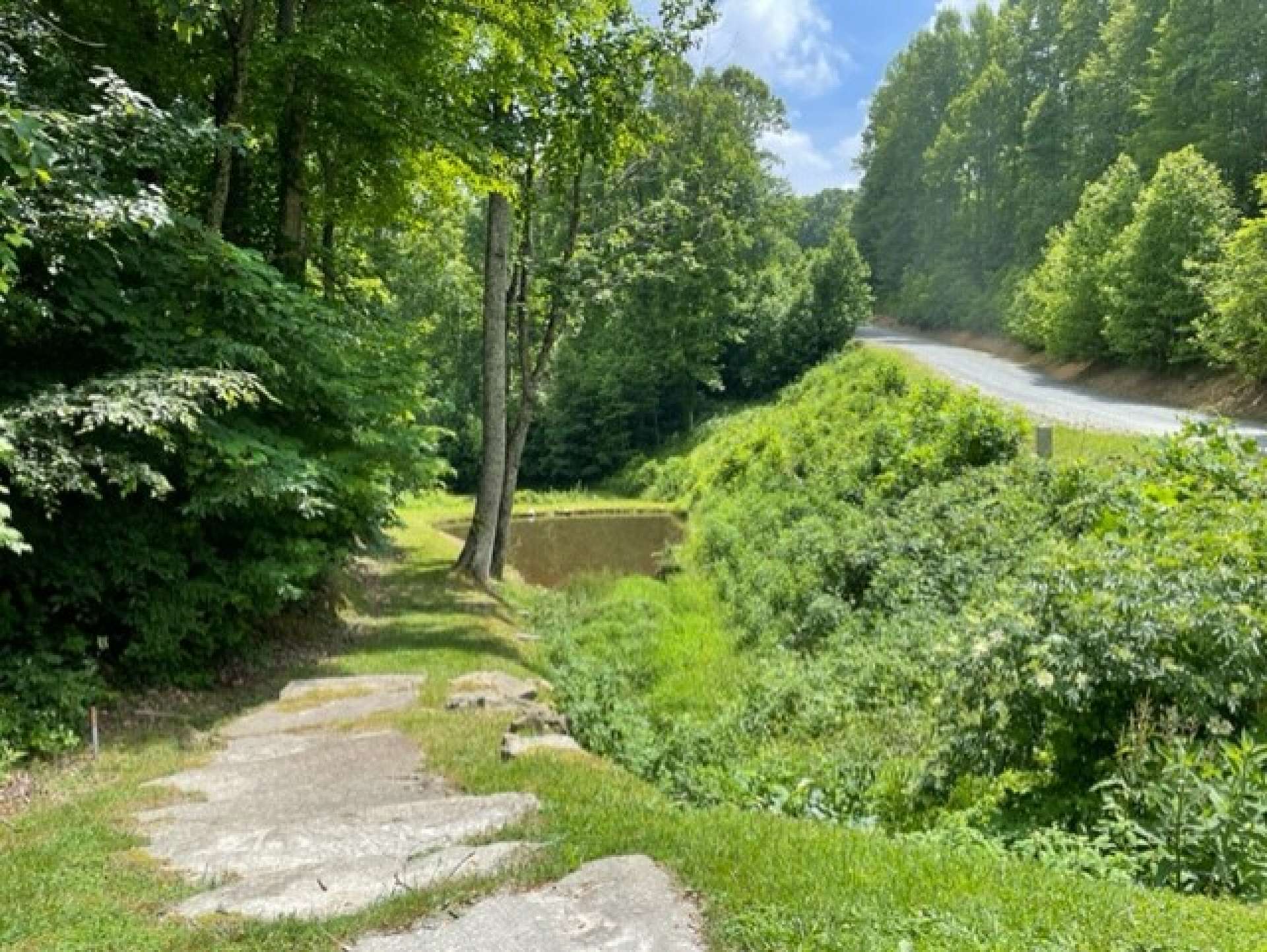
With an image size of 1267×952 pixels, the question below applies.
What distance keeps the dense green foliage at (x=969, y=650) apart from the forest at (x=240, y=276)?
3744mm

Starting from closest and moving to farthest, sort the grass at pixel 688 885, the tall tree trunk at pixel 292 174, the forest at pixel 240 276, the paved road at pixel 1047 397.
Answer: the grass at pixel 688 885, the forest at pixel 240 276, the tall tree trunk at pixel 292 174, the paved road at pixel 1047 397

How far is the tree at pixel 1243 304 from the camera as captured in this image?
1850 centimetres

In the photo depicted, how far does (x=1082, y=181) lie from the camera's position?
41875 mm

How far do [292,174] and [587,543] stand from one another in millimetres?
15468

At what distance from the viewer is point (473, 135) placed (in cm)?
1146

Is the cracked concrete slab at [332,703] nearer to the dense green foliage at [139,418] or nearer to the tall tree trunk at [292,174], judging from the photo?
the dense green foliage at [139,418]

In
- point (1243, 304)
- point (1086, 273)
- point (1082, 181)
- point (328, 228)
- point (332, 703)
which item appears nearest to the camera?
point (332, 703)

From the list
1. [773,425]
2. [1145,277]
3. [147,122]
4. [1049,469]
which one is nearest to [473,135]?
[147,122]

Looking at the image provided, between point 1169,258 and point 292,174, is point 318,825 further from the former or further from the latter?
point 1169,258

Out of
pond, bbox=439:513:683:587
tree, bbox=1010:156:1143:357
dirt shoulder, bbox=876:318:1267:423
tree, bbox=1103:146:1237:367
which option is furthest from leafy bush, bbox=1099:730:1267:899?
tree, bbox=1010:156:1143:357

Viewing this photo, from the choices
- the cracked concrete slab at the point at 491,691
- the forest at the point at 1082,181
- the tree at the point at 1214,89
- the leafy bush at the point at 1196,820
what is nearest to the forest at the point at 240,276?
the cracked concrete slab at the point at 491,691

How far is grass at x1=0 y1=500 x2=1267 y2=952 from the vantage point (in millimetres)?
3086

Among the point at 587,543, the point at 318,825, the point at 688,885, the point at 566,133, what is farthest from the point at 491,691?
the point at 587,543

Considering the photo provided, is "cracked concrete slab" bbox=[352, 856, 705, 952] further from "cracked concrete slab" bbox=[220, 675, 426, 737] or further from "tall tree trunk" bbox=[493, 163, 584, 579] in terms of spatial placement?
"tall tree trunk" bbox=[493, 163, 584, 579]
